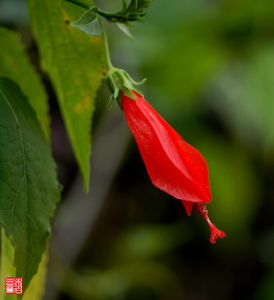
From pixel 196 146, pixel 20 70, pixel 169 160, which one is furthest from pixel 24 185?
pixel 196 146

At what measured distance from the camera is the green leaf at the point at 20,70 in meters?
0.95

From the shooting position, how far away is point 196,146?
236cm

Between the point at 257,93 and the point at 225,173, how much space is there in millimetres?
365

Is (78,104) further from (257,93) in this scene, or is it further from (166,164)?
(257,93)

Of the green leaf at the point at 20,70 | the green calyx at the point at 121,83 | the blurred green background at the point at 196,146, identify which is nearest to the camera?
the green calyx at the point at 121,83

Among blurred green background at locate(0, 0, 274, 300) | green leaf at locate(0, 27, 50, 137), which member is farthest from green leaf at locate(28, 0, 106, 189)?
blurred green background at locate(0, 0, 274, 300)

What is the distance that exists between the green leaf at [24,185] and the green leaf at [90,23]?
0.44 feet

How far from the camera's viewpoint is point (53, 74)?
2.98 feet

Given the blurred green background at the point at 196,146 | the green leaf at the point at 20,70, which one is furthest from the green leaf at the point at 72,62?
the blurred green background at the point at 196,146

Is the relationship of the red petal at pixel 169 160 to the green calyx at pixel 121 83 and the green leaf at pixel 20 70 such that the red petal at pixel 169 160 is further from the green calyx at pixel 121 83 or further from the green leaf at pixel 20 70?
the green leaf at pixel 20 70

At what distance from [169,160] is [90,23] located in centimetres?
17

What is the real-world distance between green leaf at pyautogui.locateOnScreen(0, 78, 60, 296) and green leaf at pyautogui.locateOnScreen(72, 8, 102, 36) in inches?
5.3

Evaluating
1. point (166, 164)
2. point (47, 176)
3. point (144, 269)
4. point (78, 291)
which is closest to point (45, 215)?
point (47, 176)

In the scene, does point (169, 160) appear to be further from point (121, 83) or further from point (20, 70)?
point (20, 70)
